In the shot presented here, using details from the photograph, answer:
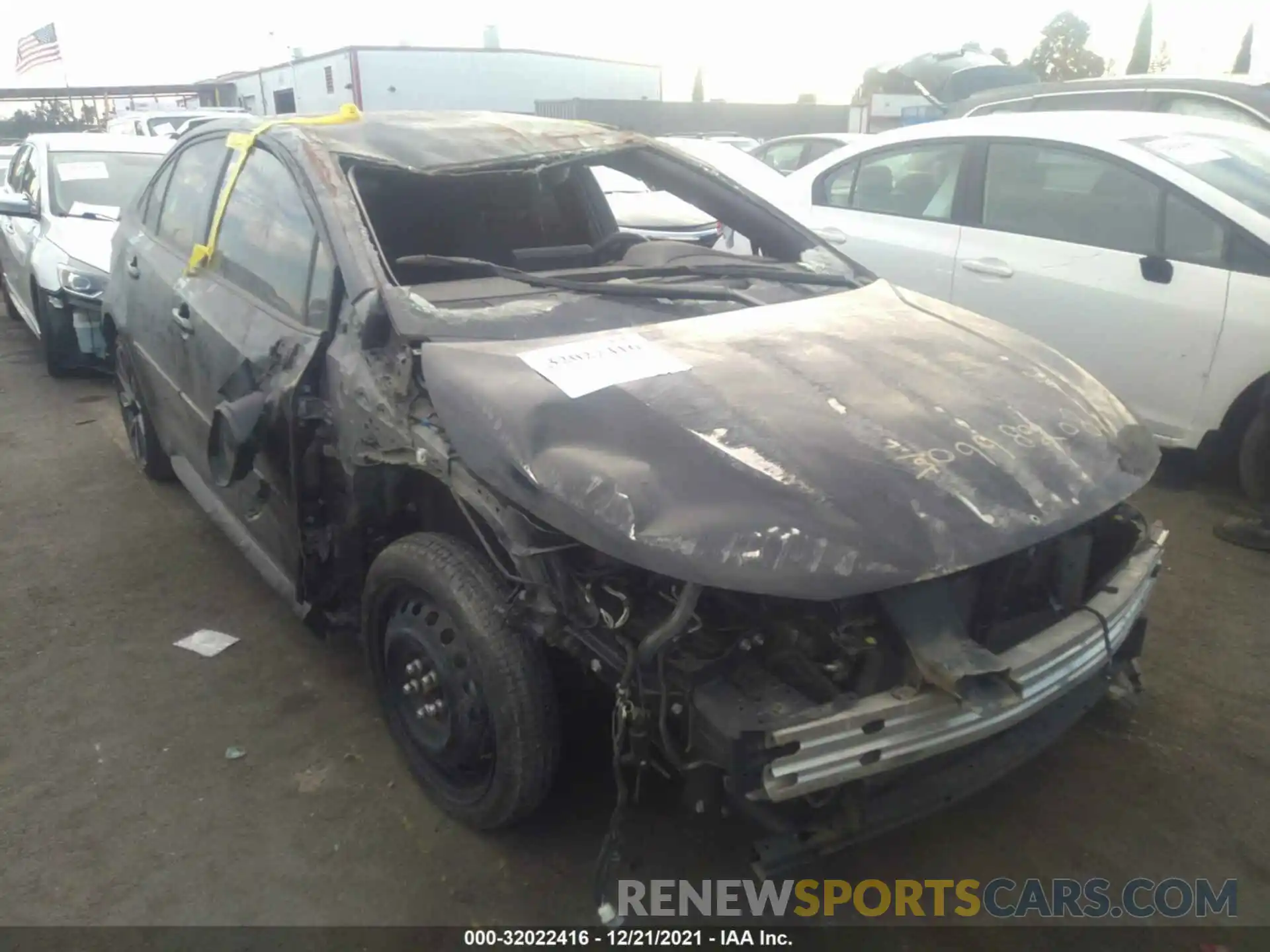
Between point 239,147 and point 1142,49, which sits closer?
point 239,147

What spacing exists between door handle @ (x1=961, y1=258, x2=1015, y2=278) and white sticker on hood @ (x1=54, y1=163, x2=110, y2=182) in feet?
19.5

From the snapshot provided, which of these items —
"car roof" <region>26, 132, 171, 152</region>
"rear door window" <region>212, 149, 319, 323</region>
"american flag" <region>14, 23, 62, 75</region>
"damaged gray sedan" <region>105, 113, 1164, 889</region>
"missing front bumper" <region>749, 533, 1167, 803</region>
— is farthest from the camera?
"american flag" <region>14, 23, 62, 75</region>

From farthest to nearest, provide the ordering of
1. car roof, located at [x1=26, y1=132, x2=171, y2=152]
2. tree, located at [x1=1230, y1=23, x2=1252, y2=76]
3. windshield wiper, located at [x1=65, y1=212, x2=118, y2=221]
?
tree, located at [x1=1230, y1=23, x2=1252, y2=76]
car roof, located at [x1=26, y1=132, x2=171, y2=152]
windshield wiper, located at [x1=65, y1=212, x2=118, y2=221]

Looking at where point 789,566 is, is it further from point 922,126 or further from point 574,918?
point 922,126

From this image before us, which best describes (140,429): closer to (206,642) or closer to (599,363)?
(206,642)

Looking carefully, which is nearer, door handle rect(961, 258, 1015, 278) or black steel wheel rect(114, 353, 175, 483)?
black steel wheel rect(114, 353, 175, 483)

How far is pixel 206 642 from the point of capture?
338 centimetres

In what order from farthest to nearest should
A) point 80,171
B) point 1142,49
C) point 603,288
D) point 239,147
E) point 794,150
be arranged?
point 1142,49 < point 794,150 < point 80,171 < point 239,147 < point 603,288

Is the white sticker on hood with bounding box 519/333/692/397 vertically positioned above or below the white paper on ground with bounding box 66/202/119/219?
below

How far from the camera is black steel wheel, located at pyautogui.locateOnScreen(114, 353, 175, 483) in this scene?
14.5ft

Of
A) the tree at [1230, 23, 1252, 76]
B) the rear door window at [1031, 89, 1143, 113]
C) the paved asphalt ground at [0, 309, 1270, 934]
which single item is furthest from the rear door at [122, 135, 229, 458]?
the tree at [1230, 23, 1252, 76]

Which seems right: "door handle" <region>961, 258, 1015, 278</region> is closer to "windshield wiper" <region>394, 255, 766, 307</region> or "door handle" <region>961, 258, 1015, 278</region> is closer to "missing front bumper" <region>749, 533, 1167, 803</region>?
"windshield wiper" <region>394, 255, 766, 307</region>

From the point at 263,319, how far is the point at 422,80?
2708 cm

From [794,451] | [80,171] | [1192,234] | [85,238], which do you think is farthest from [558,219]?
[80,171]
